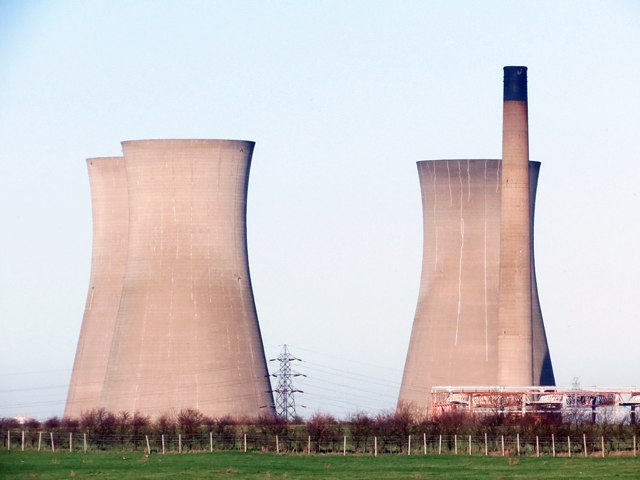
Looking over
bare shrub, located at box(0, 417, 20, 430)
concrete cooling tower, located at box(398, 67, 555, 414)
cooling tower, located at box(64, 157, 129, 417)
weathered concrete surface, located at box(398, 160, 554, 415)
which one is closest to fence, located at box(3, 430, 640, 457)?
bare shrub, located at box(0, 417, 20, 430)

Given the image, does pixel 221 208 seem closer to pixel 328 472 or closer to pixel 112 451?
pixel 112 451

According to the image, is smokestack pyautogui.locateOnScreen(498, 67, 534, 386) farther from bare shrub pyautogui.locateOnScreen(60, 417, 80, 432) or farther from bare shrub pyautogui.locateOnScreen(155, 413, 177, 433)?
bare shrub pyautogui.locateOnScreen(60, 417, 80, 432)

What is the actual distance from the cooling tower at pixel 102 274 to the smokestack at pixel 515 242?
11120mm

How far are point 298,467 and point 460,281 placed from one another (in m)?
19.8

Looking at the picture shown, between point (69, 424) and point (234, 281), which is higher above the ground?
point (234, 281)

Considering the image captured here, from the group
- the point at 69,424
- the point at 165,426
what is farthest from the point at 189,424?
the point at 69,424

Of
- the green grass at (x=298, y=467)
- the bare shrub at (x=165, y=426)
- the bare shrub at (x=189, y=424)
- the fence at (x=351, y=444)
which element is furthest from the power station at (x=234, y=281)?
the green grass at (x=298, y=467)

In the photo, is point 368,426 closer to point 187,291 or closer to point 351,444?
point 351,444

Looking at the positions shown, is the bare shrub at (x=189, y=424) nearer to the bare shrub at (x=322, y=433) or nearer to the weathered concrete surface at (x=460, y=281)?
the bare shrub at (x=322, y=433)

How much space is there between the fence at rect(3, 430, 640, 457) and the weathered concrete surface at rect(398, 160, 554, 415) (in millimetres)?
11785

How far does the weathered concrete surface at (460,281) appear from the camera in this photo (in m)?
48.5

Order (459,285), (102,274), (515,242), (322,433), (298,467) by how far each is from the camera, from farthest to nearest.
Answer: (102,274)
(459,285)
(515,242)
(322,433)
(298,467)

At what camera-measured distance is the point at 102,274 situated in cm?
4950

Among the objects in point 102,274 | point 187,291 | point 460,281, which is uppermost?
point 102,274
